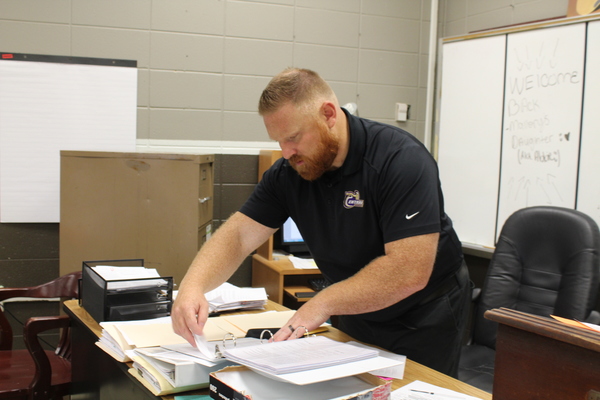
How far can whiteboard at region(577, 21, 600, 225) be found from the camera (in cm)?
249

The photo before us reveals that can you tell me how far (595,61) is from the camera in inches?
98.4

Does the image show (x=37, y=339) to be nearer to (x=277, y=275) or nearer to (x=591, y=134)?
(x=277, y=275)

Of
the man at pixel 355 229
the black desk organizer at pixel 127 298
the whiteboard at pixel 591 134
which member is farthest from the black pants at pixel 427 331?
the whiteboard at pixel 591 134

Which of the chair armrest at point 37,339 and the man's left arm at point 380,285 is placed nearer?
the man's left arm at point 380,285

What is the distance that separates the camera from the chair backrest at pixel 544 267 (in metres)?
2.13

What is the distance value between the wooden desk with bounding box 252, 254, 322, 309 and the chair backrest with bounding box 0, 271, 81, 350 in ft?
3.26

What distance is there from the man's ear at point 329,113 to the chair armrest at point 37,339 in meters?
1.14

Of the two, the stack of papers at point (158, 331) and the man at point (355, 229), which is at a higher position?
the man at point (355, 229)

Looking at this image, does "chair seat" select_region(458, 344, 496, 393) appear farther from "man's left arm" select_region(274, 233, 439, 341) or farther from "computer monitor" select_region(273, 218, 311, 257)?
"computer monitor" select_region(273, 218, 311, 257)

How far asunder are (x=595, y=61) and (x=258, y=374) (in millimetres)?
2239

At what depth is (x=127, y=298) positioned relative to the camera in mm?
1665

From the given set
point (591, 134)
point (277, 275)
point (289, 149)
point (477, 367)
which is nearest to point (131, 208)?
point (277, 275)

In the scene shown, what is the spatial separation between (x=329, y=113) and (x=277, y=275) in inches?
61.0

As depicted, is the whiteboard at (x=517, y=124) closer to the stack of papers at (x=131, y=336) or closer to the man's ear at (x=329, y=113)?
the man's ear at (x=329, y=113)
